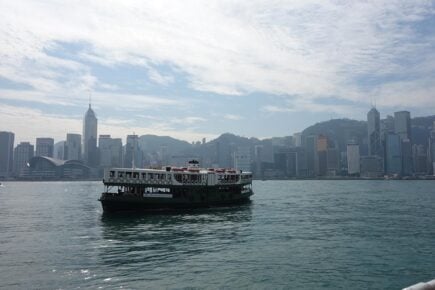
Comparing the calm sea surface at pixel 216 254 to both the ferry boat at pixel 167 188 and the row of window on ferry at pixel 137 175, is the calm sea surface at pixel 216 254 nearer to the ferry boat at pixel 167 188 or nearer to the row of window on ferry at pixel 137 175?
the ferry boat at pixel 167 188

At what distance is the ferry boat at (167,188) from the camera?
58719 millimetres

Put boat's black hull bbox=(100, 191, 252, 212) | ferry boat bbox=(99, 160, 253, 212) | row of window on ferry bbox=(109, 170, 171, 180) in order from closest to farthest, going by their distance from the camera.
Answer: boat's black hull bbox=(100, 191, 252, 212), ferry boat bbox=(99, 160, 253, 212), row of window on ferry bbox=(109, 170, 171, 180)

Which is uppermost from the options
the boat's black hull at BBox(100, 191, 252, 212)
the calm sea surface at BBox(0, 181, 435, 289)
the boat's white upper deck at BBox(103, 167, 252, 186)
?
the boat's white upper deck at BBox(103, 167, 252, 186)

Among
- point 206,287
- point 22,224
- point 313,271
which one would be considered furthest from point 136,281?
point 22,224

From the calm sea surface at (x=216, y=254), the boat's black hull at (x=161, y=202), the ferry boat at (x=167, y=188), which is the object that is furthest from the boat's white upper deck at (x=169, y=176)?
the calm sea surface at (x=216, y=254)

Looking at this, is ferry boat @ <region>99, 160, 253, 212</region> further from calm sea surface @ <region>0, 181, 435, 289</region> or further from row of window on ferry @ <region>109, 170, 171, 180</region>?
calm sea surface @ <region>0, 181, 435, 289</region>

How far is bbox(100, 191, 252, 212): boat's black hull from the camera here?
5800 centimetres

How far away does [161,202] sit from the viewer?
2424 inches

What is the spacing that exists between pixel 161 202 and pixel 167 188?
2.88 meters

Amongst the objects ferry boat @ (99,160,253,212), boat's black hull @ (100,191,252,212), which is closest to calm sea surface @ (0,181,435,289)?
boat's black hull @ (100,191,252,212)

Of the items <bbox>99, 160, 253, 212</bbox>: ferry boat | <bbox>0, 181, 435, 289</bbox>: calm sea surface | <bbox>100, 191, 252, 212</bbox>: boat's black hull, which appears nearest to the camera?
<bbox>0, 181, 435, 289</bbox>: calm sea surface

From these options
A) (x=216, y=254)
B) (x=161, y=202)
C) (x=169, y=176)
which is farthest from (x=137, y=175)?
(x=216, y=254)

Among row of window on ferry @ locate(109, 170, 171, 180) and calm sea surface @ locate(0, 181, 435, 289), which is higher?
row of window on ferry @ locate(109, 170, 171, 180)

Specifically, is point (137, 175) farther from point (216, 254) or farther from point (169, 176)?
point (216, 254)
